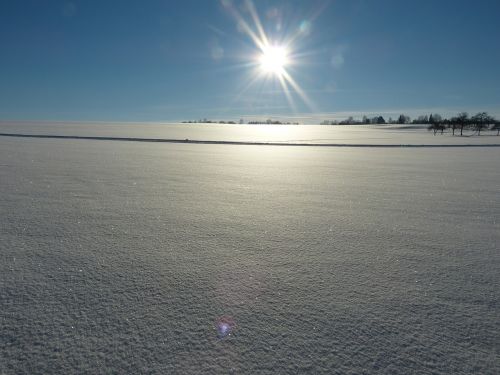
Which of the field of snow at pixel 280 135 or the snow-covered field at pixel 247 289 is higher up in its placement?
the field of snow at pixel 280 135

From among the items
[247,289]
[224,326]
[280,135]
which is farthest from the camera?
[280,135]

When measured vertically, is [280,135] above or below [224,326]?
above

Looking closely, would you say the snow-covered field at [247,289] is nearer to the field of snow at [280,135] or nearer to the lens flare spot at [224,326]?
the lens flare spot at [224,326]

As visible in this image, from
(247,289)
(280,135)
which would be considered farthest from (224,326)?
(280,135)

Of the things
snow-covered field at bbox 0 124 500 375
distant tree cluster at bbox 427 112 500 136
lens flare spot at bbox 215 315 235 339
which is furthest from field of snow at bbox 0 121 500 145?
lens flare spot at bbox 215 315 235 339

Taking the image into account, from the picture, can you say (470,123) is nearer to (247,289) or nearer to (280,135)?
(280,135)

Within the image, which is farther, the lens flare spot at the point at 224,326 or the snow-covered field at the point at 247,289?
the lens flare spot at the point at 224,326

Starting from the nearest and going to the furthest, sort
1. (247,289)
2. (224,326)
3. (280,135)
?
(224,326) < (247,289) < (280,135)

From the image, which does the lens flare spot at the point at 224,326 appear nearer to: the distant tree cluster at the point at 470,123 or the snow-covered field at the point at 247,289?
the snow-covered field at the point at 247,289

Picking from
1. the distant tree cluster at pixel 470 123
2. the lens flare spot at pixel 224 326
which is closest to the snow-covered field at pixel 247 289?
the lens flare spot at pixel 224 326

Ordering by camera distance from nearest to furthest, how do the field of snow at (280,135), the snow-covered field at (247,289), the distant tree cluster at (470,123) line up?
the snow-covered field at (247,289), the field of snow at (280,135), the distant tree cluster at (470,123)

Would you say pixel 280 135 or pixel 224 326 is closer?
pixel 224 326

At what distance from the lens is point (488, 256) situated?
1.95 metres

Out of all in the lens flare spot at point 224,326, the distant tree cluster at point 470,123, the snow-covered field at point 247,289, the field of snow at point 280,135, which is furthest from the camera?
the distant tree cluster at point 470,123
